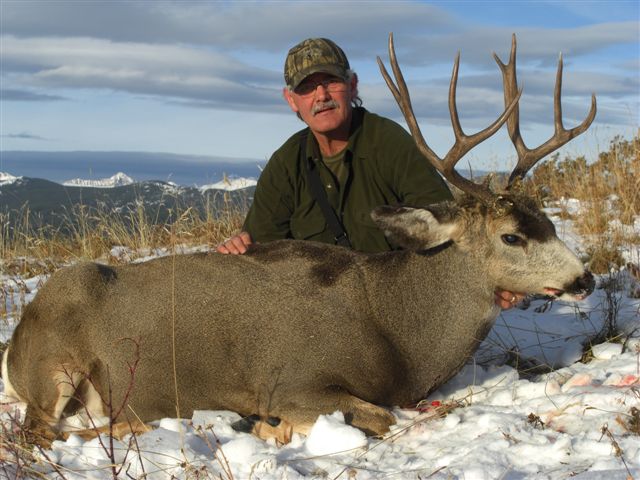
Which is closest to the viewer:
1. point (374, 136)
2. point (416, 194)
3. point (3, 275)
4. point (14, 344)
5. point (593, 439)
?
point (593, 439)

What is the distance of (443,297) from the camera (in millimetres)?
5234

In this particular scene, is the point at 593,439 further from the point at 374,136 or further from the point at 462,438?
the point at 374,136

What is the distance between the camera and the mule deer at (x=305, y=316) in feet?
16.4

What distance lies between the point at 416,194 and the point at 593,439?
2.90 m

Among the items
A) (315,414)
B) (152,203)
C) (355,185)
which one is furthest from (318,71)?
(152,203)

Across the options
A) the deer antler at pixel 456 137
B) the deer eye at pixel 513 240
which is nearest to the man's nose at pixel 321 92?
the deer antler at pixel 456 137

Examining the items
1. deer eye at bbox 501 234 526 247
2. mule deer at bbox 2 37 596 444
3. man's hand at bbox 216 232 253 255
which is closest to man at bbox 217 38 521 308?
man's hand at bbox 216 232 253 255

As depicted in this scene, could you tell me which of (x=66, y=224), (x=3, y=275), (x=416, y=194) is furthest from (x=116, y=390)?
(x=66, y=224)

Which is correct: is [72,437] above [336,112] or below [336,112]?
below

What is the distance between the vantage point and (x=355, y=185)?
6.98m

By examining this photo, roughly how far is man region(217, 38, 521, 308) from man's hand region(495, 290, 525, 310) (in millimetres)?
1565

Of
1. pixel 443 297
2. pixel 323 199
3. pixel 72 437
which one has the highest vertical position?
pixel 323 199

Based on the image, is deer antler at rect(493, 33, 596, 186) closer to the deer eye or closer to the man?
the deer eye

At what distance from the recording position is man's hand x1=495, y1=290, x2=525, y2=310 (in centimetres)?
526
